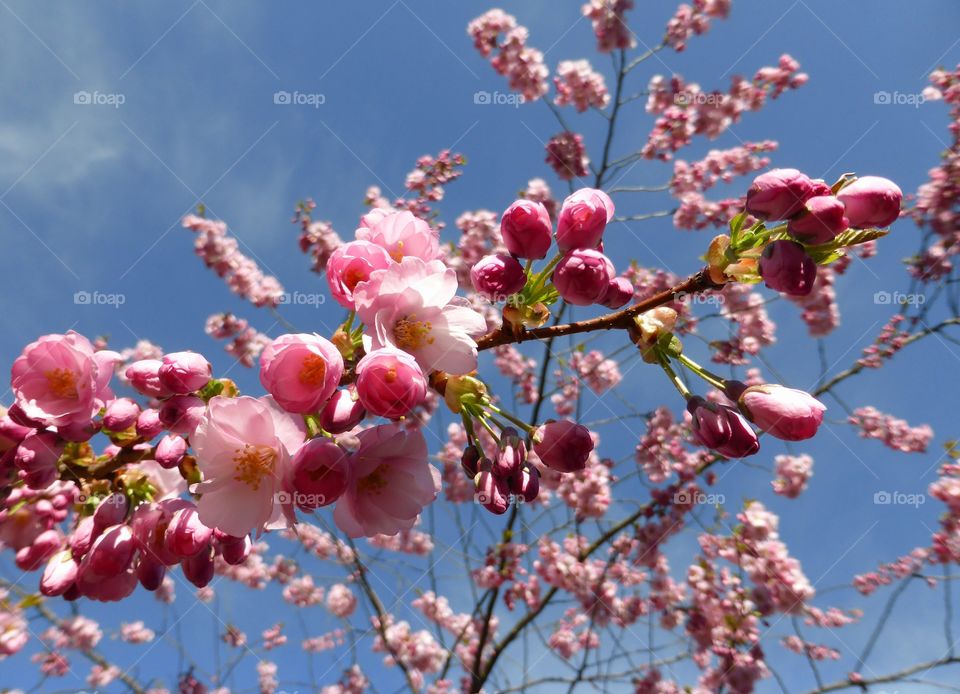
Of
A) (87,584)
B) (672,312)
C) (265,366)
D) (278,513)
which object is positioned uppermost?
(672,312)

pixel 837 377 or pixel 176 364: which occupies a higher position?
pixel 837 377

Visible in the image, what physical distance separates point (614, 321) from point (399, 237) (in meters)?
0.50

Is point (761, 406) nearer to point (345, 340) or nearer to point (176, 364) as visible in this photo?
point (345, 340)

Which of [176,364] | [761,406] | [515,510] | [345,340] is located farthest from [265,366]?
[515,510]

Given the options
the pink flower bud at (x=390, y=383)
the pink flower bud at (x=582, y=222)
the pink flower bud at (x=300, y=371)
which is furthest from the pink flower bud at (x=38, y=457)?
the pink flower bud at (x=582, y=222)

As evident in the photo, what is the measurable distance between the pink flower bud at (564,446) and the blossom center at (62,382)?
102 cm

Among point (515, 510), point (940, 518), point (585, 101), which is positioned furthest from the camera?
point (585, 101)

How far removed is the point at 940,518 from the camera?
368 cm

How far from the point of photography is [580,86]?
5.62 metres

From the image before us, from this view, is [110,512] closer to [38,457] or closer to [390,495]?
[38,457]

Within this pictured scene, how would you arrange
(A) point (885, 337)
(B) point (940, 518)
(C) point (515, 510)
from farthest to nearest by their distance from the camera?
A: (A) point (885, 337) → (C) point (515, 510) → (B) point (940, 518)

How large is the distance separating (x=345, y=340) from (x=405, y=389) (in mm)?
240

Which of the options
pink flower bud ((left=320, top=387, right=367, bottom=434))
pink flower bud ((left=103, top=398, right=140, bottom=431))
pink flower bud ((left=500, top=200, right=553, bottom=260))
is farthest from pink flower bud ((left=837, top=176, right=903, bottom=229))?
pink flower bud ((left=103, top=398, right=140, bottom=431))

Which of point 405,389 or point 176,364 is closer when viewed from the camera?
point 405,389
